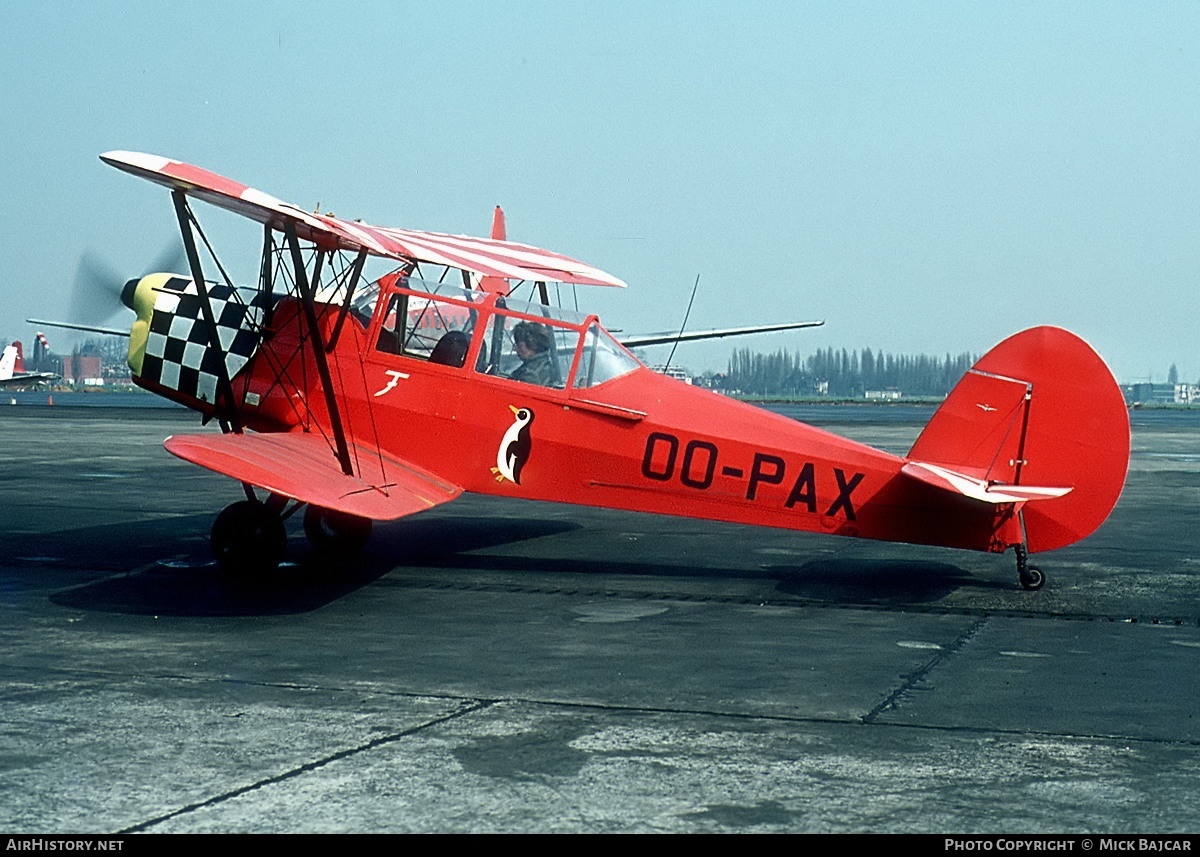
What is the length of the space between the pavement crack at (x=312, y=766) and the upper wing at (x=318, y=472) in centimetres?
264

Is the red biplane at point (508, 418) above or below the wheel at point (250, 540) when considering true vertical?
above

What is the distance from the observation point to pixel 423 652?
7.25 metres

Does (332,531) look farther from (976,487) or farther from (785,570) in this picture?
(976,487)

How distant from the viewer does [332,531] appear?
1121 cm

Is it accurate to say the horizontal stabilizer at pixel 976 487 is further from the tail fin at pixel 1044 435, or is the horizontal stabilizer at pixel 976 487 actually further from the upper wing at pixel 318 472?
the upper wing at pixel 318 472

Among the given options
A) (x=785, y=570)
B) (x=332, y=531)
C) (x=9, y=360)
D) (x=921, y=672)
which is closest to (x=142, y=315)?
(x=332, y=531)

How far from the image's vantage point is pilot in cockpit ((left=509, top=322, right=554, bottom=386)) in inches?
403

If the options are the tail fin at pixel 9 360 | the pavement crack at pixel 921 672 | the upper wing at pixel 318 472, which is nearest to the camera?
the pavement crack at pixel 921 672

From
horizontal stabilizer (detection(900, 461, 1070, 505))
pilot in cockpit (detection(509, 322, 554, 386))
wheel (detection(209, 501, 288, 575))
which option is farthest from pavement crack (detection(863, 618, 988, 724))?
wheel (detection(209, 501, 288, 575))

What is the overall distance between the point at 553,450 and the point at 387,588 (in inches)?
65.1

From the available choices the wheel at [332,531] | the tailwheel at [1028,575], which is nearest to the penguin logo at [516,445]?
the wheel at [332,531]

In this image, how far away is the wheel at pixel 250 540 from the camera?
31.4 feet

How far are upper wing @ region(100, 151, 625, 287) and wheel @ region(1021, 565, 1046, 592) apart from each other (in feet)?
14.7

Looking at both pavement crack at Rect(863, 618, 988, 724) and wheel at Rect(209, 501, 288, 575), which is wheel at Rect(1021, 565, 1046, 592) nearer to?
pavement crack at Rect(863, 618, 988, 724)
